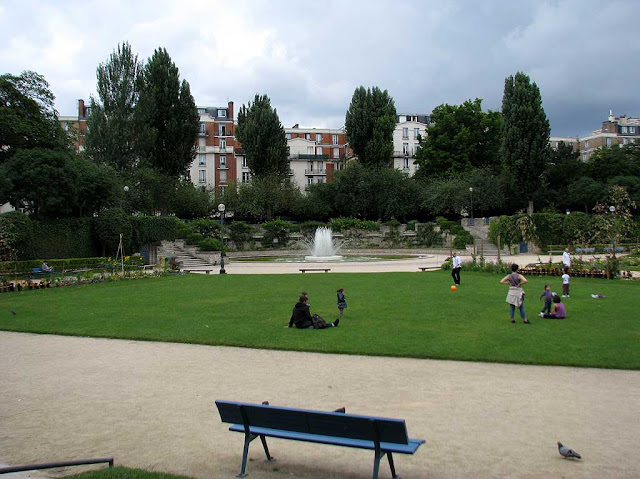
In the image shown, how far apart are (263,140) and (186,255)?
80.0 ft

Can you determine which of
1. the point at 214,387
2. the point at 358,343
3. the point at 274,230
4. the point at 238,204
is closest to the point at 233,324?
the point at 358,343

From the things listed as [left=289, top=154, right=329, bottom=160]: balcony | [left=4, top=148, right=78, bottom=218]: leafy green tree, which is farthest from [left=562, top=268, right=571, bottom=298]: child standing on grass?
[left=289, top=154, right=329, bottom=160]: balcony

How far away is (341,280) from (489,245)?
3248cm

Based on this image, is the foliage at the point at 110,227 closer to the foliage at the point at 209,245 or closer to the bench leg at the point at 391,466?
the foliage at the point at 209,245

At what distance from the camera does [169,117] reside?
186 feet

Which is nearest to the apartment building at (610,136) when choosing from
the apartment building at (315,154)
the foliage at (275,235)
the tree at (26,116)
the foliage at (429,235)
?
the apartment building at (315,154)

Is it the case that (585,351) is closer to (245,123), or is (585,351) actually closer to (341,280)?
(341,280)

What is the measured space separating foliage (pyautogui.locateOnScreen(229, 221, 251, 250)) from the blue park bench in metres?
51.6

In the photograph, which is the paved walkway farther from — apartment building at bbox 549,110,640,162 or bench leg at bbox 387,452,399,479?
apartment building at bbox 549,110,640,162

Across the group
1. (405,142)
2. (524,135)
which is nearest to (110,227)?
(524,135)

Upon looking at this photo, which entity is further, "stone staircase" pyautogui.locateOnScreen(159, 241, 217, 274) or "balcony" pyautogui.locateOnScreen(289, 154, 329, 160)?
"balcony" pyautogui.locateOnScreen(289, 154, 329, 160)

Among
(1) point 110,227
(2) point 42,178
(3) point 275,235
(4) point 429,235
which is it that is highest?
(2) point 42,178

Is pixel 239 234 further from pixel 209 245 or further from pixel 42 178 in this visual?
pixel 42 178

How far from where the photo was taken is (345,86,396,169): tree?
6738cm
